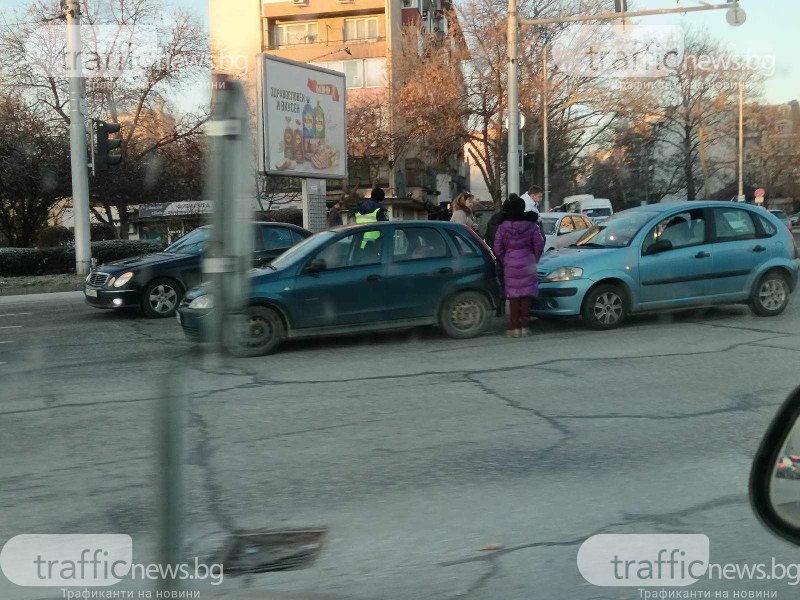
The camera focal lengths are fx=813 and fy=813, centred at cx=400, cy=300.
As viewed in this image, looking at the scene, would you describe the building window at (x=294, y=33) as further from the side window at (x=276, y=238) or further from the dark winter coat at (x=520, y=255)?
the dark winter coat at (x=520, y=255)

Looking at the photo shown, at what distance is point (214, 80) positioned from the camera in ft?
Answer: 8.41

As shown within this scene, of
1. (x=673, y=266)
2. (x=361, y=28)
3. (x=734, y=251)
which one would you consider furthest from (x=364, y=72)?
(x=673, y=266)

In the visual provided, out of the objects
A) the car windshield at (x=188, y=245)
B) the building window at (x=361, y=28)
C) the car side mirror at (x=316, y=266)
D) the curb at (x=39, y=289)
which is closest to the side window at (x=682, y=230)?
the car side mirror at (x=316, y=266)

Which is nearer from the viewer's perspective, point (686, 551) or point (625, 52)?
point (686, 551)

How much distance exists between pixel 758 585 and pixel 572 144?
38663 mm

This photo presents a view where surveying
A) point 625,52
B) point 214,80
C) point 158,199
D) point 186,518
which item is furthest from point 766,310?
point 158,199

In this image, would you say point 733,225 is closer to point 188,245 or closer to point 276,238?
point 276,238

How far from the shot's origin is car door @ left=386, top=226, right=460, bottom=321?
10117 millimetres

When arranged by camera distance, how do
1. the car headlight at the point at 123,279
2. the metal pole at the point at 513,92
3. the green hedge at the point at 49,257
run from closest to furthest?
1. the car headlight at the point at 123,279
2. the metal pole at the point at 513,92
3. the green hedge at the point at 49,257

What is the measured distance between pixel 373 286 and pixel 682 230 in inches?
170

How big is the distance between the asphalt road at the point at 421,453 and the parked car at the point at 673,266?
2.99 feet

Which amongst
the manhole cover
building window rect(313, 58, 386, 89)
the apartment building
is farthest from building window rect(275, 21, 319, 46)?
the manhole cover

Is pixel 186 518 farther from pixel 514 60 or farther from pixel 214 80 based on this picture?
pixel 514 60

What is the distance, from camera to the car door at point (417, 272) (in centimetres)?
1012
